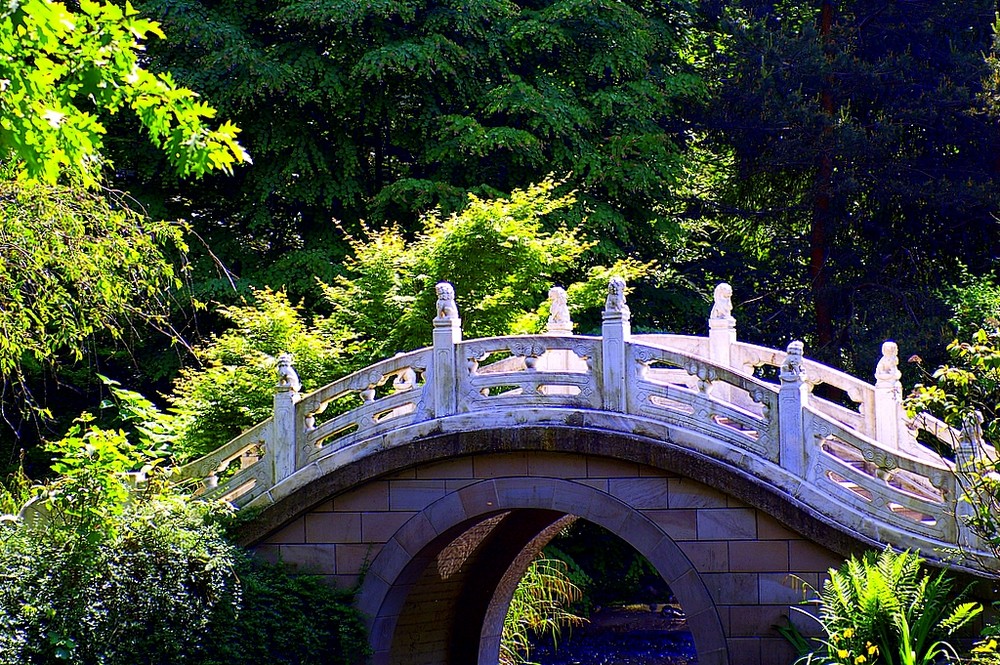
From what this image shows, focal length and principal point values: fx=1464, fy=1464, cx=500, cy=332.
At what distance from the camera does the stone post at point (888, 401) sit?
13.1 metres

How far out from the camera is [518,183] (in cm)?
2097

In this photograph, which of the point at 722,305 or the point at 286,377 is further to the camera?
the point at 722,305

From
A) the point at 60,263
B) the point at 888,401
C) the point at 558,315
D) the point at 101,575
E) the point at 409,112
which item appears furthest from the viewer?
the point at 409,112

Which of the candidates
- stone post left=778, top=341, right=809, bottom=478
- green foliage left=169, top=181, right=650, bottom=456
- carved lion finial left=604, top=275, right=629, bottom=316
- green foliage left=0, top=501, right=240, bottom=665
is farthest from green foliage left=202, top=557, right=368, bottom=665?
stone post left=778, top=341, right=809, bottom=478

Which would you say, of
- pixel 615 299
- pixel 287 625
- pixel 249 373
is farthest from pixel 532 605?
pixel 615 299

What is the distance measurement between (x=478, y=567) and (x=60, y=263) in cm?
576

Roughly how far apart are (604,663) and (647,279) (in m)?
5.71

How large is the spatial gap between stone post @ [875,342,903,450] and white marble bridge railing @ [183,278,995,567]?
0.04ft

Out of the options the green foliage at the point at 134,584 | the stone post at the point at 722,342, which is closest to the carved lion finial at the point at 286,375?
the green foliage at the point at 134,584

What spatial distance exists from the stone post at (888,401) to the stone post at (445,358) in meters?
3.90

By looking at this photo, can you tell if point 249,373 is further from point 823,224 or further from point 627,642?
point 823,224

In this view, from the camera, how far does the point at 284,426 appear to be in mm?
12539

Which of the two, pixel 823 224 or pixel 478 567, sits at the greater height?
pixel 823 224

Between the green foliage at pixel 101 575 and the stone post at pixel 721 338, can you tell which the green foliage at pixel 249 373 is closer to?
the green foliage at pixel 101 575
